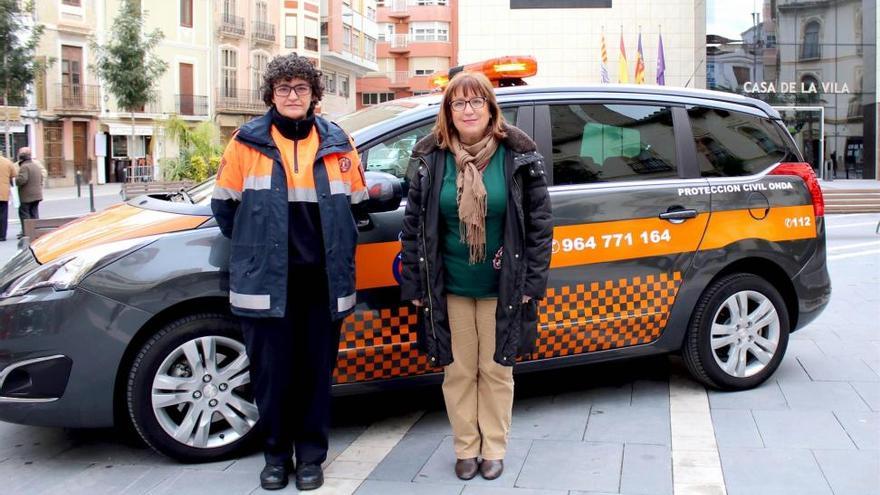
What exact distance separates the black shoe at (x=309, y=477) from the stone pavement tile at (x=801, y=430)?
2.13 meters

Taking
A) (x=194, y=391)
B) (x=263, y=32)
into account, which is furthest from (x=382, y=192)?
(x=263, y=32)

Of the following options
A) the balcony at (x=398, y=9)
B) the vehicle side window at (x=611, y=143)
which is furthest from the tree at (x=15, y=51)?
the balcony at (x=398, y=9)

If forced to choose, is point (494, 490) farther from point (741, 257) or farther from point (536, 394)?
point (741, 257)

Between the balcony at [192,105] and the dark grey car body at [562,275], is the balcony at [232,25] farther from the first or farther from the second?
the dark grey car body at [562,275]

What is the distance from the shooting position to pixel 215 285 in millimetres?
3988

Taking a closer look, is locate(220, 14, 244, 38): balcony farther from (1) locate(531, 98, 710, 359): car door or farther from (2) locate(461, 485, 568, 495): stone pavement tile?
(2) locate(461, 485, 568, 495): stone pavement tile

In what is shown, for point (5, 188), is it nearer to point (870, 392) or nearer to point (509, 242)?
point (509, 242)

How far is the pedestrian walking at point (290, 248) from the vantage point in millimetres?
3625

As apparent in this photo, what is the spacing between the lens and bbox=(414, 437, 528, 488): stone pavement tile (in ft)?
12.8

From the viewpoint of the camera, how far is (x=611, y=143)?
16.1 ft

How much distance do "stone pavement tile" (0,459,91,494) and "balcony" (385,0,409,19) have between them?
245ft

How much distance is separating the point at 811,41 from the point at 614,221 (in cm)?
3418

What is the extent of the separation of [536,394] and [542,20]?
41.3 m

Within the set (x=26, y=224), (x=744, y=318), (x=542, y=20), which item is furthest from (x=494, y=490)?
(x=542, y=20)
